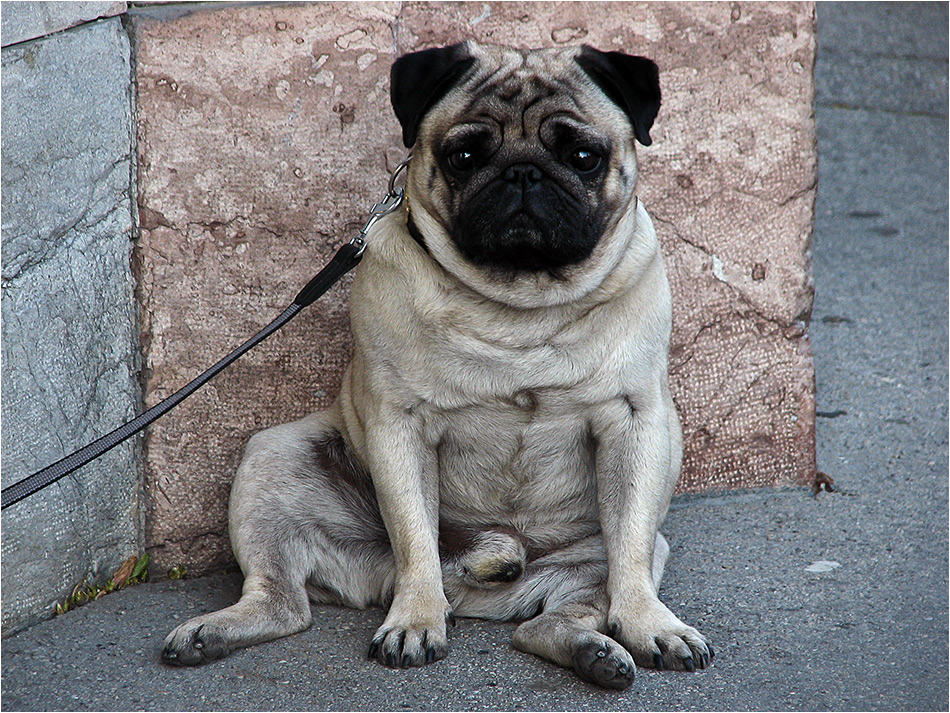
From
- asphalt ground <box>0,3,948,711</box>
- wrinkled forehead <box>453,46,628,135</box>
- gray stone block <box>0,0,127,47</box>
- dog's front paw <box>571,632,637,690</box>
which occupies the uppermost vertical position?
gray stone block <box>0,0,127,47</box>

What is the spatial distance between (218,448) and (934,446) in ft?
9.20

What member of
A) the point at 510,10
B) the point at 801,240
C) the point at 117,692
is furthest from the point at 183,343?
Answer: the point at 801,240

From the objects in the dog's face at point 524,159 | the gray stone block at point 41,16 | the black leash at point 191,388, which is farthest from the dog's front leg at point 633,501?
the gray stone block at point 41,16

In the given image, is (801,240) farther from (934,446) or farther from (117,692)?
(117,692)

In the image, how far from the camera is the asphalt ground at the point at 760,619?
7.84ft

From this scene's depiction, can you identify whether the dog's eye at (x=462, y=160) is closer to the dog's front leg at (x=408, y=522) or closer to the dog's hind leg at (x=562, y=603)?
A: the dog's front leg at (x=408, y=522)

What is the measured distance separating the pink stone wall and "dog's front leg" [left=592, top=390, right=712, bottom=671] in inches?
35.8

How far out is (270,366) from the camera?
126 inches

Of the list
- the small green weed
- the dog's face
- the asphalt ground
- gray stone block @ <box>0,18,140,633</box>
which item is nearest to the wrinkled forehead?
the dog's face

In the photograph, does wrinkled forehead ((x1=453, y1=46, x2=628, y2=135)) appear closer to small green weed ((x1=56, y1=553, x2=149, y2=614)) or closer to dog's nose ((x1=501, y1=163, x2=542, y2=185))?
dog's nose ((x1=501, y1=163, x2=542, y2=185))

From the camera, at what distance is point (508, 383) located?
2621mm

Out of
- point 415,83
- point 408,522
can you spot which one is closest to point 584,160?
point 415,83

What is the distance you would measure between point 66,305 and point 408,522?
1152mm

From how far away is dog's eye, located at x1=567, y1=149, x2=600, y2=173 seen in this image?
254cm
